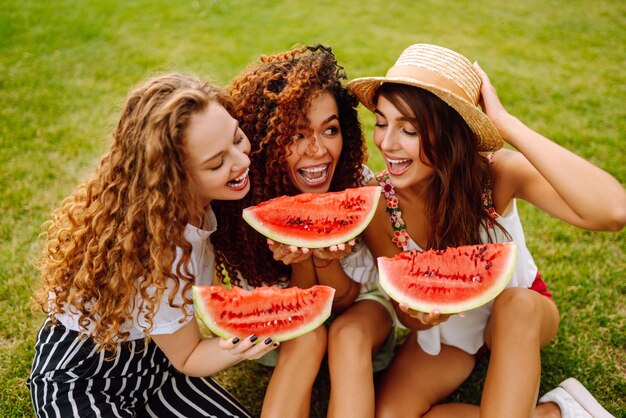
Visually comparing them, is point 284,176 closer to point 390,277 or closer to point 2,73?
point 390,277

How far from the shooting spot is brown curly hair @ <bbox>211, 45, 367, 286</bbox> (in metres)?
2.72

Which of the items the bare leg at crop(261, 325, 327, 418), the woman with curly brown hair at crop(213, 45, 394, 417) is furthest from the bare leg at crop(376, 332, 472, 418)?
the bare leg at crop(261, 325, 327, 418)

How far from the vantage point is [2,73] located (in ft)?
22.4

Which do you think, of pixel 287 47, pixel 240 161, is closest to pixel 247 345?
pixel 240 161

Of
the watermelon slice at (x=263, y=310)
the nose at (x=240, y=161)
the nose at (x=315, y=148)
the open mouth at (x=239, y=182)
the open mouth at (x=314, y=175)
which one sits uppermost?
the nose at (x=240, y=161)

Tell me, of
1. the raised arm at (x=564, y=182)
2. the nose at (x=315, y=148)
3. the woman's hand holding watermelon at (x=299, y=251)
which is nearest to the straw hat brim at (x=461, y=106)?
the raised arm at (x=564, y=182)

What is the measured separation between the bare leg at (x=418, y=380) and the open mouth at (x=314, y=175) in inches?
44.9

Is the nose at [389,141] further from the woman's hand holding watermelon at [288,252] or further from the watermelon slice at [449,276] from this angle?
the woman's hand holding watermelon at [288,252]

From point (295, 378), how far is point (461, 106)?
1.59 m

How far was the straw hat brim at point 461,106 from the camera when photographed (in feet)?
8.04

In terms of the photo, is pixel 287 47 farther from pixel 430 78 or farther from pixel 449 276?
pixel 449 276

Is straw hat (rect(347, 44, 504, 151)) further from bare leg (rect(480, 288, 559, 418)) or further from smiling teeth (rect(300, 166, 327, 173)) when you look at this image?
bare leg (rect(480, 288, 559, 418))

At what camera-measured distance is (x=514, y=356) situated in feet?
8.23

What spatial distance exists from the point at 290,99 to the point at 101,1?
797 cm
